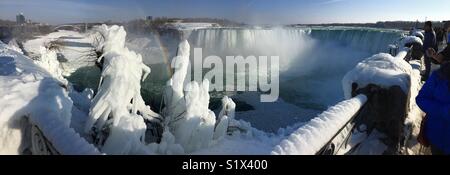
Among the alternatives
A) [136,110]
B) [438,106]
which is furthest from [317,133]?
[136,110]

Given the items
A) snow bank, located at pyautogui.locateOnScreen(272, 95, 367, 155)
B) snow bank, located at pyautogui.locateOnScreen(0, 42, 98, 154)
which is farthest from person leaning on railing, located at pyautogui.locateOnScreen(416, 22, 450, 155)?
snow bank, located at pyautogui.locateOnScreen(0, 42, 98, 154)

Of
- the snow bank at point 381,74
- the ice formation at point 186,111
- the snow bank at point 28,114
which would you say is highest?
the snow bank at point 381,74

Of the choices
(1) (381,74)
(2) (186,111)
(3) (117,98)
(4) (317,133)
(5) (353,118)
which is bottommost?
(2) (186,111)

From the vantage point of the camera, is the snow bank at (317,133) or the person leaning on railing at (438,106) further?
the person leaning on railing at (438,106)

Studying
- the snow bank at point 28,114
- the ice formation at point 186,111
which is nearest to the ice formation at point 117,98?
the ice formation at point 186,111

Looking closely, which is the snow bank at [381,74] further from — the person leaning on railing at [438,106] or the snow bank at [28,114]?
the snow bank at [28,114]

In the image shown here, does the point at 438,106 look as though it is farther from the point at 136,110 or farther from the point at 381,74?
the point at 136,110
